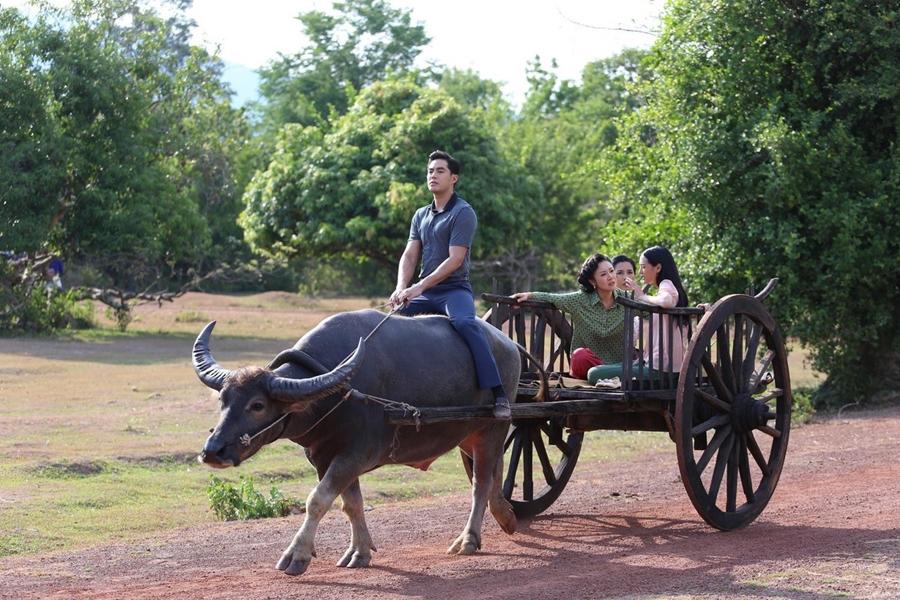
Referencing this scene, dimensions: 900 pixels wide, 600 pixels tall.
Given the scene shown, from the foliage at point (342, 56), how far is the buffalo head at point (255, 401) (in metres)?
45.6

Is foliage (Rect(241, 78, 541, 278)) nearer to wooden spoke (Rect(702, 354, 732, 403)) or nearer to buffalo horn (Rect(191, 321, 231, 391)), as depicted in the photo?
wooden spoke (Rect(702, 354, 732, 403))

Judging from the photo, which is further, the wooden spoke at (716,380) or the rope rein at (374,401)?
the wooden spoke at (716,380)

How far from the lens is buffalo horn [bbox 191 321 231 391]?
740 cm

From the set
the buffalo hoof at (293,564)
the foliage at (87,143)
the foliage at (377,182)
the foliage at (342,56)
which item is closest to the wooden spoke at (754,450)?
the buffalo hoof at (293,564)

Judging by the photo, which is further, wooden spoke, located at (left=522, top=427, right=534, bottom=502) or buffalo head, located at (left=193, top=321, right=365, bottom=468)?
wooden spoke, located at (left=522, top=427, right=534, bottom=502)

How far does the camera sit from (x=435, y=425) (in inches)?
326

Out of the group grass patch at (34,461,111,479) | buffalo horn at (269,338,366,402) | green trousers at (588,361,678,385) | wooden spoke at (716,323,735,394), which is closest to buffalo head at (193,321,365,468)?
buffalo horn at (269,338,366,402)

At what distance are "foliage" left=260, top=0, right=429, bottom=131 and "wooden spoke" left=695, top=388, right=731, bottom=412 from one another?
4390cm

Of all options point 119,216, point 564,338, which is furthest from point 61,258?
point 564,338

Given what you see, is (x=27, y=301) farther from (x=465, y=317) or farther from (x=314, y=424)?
(x=314, y=424)

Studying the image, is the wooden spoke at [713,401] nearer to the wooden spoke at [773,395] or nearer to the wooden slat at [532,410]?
the wooden slat at [532,410]

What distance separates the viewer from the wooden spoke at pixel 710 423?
9.22 meters

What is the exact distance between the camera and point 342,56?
53.6 m

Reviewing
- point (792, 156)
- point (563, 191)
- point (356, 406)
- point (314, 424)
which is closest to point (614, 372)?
point (356, 406)
